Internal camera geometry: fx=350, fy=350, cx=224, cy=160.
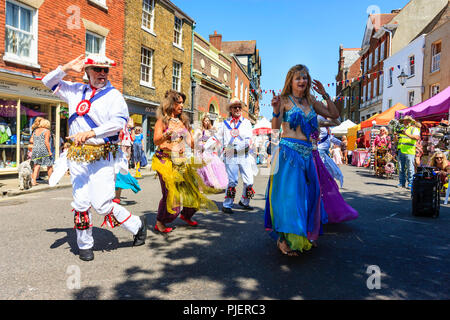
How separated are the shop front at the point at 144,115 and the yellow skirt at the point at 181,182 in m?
12.6

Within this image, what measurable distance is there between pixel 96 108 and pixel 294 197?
7.31 feet

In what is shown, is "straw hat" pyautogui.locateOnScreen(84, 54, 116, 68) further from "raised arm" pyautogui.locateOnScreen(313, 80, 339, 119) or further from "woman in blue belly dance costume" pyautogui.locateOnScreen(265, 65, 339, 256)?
"raised arm" pyautogui.locateOnScreen(313, 80, 339, 119)

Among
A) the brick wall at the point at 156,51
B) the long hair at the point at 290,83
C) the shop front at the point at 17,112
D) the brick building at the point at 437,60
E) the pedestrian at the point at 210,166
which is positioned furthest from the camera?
the brick building at the point at 437,60

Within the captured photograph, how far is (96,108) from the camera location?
11.7 feet

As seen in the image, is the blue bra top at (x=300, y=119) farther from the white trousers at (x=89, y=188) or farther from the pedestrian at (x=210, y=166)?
the white trousers at (x=89, y=188)

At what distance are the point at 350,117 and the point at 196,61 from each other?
3111 cm

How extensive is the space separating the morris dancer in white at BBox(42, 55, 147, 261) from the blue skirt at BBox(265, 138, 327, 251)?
175 centimetres

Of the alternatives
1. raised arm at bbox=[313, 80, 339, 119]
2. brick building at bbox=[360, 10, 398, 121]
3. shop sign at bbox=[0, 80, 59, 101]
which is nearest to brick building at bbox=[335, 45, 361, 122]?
brick building at bbox=[360, 10, 398, 121]

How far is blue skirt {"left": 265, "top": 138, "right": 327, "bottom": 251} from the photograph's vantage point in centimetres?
354

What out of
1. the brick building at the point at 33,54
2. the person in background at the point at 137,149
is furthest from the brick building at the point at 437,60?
the brick building at the point at 33,54

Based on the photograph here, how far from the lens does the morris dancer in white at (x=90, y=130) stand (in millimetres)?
3533

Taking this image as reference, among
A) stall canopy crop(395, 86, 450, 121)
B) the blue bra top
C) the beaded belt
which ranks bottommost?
the beaded belt
